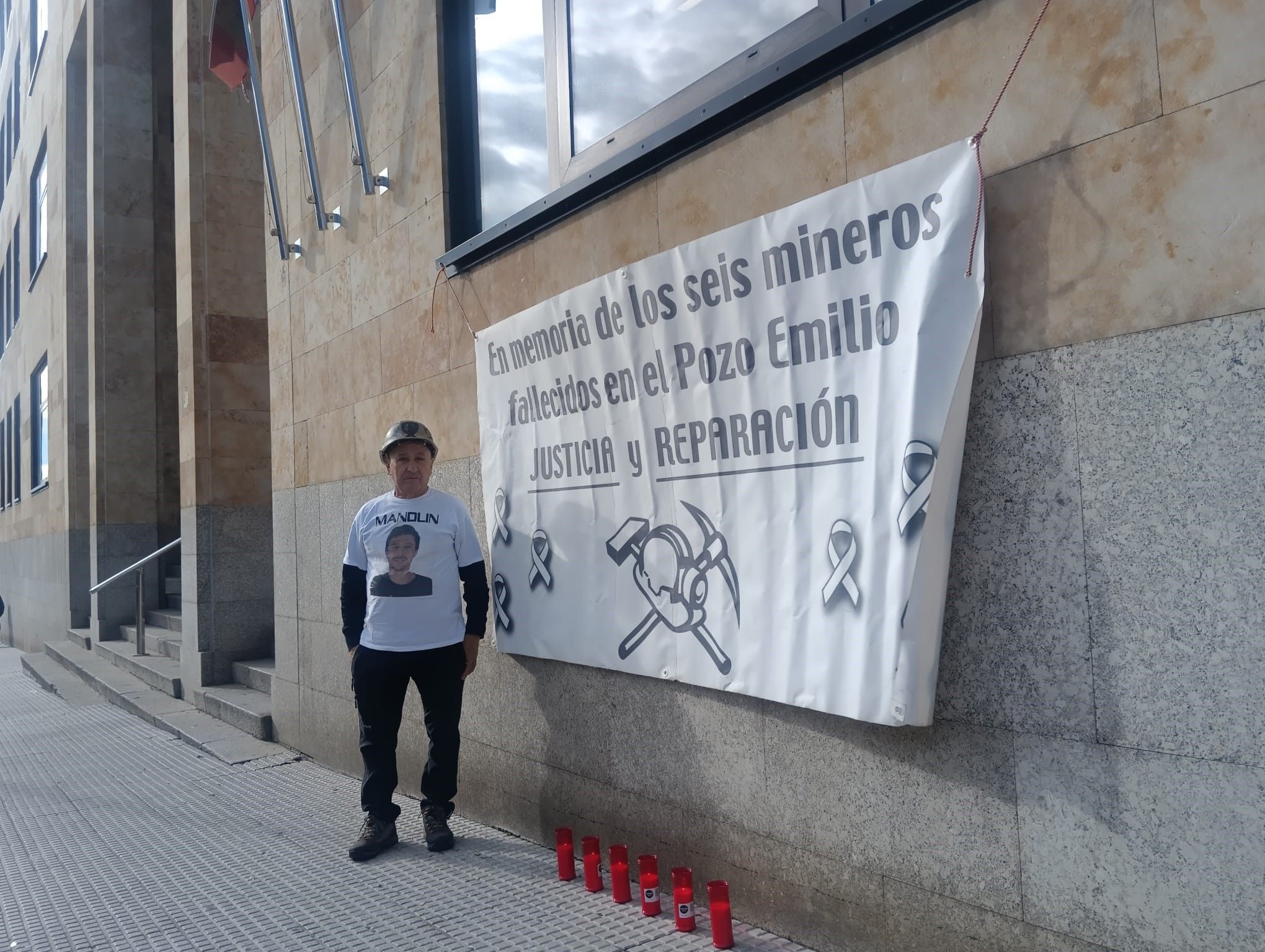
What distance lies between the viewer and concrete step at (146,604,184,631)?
1096 centimetres

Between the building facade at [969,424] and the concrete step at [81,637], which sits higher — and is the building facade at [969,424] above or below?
above

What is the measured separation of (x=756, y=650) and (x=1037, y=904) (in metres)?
1.01

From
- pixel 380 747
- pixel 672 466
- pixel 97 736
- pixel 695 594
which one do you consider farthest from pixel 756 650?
pixel 97 736

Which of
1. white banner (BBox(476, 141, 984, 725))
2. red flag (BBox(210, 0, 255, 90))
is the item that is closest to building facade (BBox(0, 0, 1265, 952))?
white banner (BBox(476, 141, 984, 725))

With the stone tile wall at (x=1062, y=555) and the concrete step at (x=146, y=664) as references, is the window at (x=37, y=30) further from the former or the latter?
the stone tile wall at (x=1062, y=555)

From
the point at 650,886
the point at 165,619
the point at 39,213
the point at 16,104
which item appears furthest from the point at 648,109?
the point at 16,104

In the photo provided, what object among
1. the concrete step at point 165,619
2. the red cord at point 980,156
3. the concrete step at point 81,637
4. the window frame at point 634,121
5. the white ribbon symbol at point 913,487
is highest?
the window frame at point 634,121

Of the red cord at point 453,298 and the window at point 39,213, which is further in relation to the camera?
the window at point 39,213

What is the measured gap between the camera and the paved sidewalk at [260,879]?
3379 mm

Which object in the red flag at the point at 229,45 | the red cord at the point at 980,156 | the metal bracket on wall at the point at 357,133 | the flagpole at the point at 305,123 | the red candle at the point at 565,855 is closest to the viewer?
the red cord at the point at 980,156

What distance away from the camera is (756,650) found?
3107mm

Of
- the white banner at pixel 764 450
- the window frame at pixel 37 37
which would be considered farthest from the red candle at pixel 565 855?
the window frame at pixel 37 37

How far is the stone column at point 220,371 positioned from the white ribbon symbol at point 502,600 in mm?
4469

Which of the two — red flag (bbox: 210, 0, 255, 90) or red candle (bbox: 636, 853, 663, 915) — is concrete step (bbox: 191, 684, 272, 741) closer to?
red candle (bbox: 636, 853, 663, 915)
